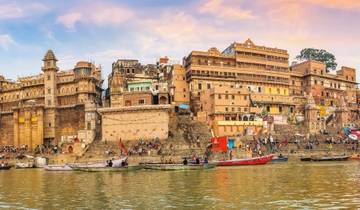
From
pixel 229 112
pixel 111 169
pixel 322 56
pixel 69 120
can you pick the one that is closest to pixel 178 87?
pixel 229 112

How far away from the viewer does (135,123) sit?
6062 cm

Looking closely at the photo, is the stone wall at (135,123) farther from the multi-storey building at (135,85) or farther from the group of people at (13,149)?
the group of people at (13,149)

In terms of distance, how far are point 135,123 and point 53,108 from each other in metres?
14.9

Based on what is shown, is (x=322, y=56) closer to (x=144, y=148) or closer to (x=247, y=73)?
(x=247, y=73)

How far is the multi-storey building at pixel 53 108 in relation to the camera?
68188 mm

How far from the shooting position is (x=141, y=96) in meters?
63.9

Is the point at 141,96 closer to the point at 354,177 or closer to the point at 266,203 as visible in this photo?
the point at 354,177

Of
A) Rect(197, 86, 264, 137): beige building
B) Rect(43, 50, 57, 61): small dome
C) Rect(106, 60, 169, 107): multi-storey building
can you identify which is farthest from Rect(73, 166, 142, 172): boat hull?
Rect(43, 50, 57, 61): small dome

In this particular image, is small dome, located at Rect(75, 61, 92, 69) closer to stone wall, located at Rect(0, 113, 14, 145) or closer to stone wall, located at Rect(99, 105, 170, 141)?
stone wall, located at Rect(99, 105, 170, 141)

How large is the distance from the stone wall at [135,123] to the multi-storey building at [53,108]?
4806mm

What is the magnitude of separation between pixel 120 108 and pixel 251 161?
1972cm

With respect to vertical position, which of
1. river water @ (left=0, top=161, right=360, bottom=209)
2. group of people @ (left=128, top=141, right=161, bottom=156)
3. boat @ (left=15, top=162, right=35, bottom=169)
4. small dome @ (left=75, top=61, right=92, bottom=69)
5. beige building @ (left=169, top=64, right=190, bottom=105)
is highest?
small dome @ (left=75, top=61, right=92, bottom=69)

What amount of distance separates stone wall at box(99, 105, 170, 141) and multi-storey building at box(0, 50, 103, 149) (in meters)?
4.81

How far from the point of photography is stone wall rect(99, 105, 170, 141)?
196ft
